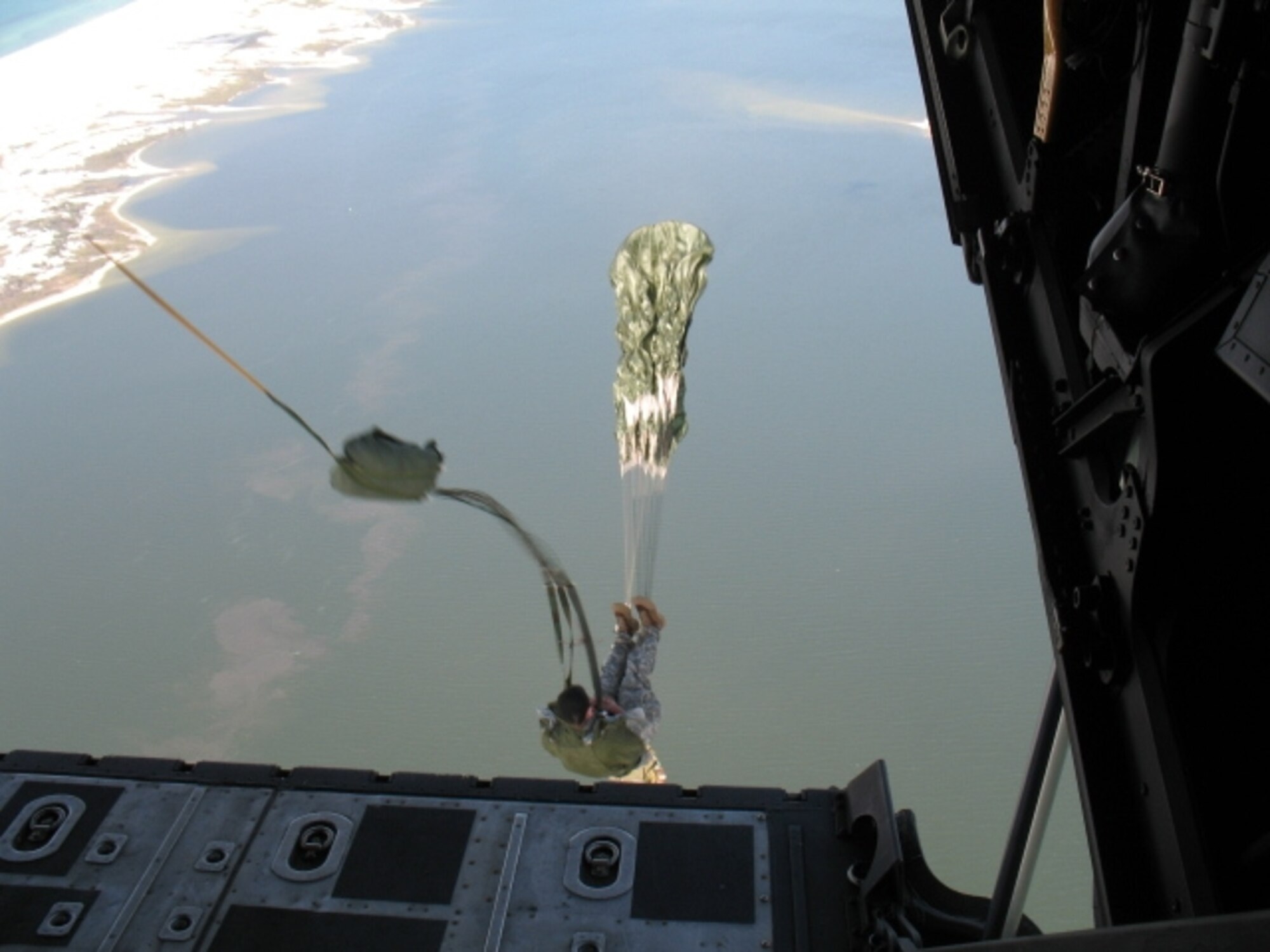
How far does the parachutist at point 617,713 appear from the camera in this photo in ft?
24.2

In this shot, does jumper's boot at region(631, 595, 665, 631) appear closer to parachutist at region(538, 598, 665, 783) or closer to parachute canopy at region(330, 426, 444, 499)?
parachutist at region(538, 598, 665, 783)

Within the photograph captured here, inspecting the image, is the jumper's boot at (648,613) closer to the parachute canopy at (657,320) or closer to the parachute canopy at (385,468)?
the parachute canopy at (657,320)

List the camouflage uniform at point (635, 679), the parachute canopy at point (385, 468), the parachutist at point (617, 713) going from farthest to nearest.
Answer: the camouflage uniform at point (635, 679) → the parachutist at point (617, 713) → the parachute canopy at point (385, 468)

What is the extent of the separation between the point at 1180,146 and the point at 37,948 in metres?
5.04

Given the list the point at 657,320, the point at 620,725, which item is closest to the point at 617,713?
the point at 620,725

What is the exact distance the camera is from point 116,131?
1202 inches

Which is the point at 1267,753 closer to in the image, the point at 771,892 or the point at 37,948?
the point at 771,892

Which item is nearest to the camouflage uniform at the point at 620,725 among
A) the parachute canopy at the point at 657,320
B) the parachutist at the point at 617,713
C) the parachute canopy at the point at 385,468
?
the parachutist at the point at 617,713

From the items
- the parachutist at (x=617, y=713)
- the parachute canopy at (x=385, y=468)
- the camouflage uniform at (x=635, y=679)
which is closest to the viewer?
the parachute canopy at (x=385, y=468)

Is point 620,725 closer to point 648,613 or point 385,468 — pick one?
point 648,613

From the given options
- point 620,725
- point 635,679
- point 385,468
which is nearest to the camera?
point 385,468

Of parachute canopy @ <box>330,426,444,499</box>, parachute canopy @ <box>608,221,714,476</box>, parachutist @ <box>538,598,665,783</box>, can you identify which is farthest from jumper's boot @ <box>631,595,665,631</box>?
parachute canopy @ <box>330,426,444,499</box>

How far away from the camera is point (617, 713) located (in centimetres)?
745

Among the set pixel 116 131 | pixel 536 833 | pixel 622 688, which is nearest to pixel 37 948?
pixel 536 833
